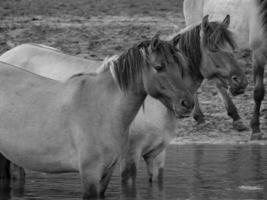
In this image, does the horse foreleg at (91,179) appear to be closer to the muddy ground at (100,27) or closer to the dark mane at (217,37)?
the dark mane at (217,37)

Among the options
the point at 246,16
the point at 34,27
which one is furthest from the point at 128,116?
the point at 34,27

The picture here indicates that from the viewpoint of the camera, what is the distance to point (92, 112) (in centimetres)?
682

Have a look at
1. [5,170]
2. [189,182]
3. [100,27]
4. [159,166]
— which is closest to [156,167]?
[159,166]

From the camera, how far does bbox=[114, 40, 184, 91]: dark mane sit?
668cm

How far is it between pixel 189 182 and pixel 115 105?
85.8 inches

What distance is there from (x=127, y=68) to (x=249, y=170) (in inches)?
125

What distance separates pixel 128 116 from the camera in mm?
6840

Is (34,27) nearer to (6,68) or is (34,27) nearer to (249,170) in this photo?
(249,170)

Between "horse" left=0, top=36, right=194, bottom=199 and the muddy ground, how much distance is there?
5594 millimetres

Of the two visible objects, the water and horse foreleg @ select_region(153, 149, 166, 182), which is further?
horse foreleg @ select_region(153, 149, 166, 182)

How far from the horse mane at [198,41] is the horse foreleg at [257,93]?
3904mm

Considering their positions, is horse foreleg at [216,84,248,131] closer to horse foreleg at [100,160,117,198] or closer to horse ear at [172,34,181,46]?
horse ear at [172,34,181,46]

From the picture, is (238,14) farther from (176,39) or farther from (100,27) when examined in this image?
(176,39)

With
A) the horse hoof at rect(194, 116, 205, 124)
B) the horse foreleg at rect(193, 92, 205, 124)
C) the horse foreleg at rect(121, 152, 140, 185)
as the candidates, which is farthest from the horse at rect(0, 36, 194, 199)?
the horse hoof at rect(194, 116, 205, 124)
